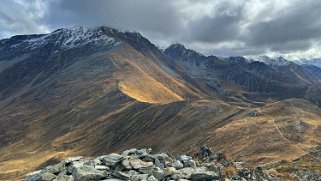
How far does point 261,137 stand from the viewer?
18350 cm

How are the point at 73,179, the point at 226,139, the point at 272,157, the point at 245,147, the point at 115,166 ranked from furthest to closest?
1. the point at 226,139
2. the point at 245,147
3. the point at 272,157
4. the point at 115,166
5. the point at 73,179

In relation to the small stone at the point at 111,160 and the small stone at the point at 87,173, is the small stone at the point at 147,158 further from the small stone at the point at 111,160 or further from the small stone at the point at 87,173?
the small stone at the point at 87,173

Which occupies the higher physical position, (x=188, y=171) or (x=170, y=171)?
(x=170, y=171)

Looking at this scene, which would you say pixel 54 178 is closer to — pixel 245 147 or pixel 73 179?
pixel 73 179

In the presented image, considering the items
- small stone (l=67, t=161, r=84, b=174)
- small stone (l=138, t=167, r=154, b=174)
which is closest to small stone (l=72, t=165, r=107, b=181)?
small stone (l=67, t=161, r=84, b=174)

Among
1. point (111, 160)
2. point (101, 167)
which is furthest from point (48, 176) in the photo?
point (111, 160)

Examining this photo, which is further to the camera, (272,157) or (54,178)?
(272,157)

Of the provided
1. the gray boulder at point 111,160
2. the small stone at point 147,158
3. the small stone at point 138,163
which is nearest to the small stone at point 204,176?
the small stone at point 138,163

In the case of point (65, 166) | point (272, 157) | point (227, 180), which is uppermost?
point (65, 166)

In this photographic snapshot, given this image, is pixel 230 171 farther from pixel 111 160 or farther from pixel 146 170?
pixel 111 160

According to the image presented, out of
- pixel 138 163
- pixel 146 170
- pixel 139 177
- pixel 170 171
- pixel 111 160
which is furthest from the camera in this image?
pixel 111 160

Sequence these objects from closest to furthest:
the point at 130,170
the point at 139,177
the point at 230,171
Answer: the point at 139,177
the point at 130,170
the point at 230,171

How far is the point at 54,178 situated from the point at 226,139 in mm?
156018

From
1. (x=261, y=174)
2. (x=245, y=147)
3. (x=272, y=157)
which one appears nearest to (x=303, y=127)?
(x=245, y=147)
